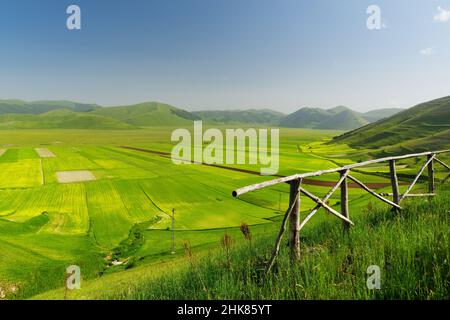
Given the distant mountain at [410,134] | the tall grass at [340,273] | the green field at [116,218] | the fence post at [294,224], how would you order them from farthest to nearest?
the distant mountain at [410,134] < the green field at [116,218] < the fence post at [294,224] < the tall grass at [340,273]

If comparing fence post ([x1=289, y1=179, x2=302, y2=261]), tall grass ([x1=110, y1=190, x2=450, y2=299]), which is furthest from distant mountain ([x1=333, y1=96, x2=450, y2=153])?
fence post ([x1=289, y1=179, x2=302, y2=261])

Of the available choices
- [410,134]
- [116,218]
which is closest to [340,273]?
[116,218]

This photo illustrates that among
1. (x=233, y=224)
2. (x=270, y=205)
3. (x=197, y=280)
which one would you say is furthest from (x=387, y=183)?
(x=197, y=280)

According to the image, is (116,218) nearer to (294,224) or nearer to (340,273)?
(294,224)

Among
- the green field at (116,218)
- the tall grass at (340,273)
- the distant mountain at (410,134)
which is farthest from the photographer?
the distant mountain at (410,134)

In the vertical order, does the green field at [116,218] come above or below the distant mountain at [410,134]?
below

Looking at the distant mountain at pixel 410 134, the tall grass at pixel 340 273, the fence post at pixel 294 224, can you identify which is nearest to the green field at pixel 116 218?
the tall grass at pixel 340 273

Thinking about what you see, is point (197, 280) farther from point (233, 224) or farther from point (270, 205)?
point (270, 205)

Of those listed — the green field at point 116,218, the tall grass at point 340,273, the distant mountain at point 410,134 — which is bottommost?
the green field at point 116,218

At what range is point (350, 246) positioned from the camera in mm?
6863

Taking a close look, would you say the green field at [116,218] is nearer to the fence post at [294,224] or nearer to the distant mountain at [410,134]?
the fence post at [294,224]

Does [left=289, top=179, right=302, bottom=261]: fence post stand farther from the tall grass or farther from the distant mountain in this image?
the distant mountain
